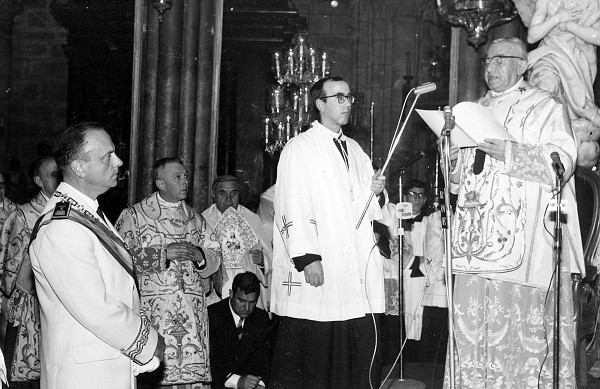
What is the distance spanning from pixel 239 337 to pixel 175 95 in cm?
348

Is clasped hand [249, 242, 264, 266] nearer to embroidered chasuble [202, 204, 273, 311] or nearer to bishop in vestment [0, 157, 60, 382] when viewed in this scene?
embroidered chasuble [202, 204, 273, 311]

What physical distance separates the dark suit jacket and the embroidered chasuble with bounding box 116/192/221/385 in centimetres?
21

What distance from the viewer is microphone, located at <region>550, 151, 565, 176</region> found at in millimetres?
4640

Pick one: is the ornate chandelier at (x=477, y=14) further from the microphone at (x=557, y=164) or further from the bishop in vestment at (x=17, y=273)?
the bishop in vestment at (x=17, y=273)

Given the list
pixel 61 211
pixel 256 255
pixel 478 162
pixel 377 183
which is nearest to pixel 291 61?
pixel 256 255

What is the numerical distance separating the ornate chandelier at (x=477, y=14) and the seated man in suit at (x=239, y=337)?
3.12 metres

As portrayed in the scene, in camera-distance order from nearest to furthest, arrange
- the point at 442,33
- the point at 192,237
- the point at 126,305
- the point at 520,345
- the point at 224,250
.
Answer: the point at 126,305 → the point at 520,345 → the point at 192,237 → the point at 224,250 → the point at 442,33

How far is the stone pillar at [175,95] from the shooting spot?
9.32 m

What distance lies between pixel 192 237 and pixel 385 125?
14.4ft

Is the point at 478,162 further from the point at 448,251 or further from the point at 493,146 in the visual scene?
the point at 448,251

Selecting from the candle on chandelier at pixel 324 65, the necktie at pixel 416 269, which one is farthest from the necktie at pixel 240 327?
the candle on chandelier at pixel 324 65

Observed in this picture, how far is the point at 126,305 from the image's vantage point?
11.9 feet

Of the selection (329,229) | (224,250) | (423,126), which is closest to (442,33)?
(423,126)

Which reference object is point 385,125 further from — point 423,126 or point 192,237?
point 192,237
